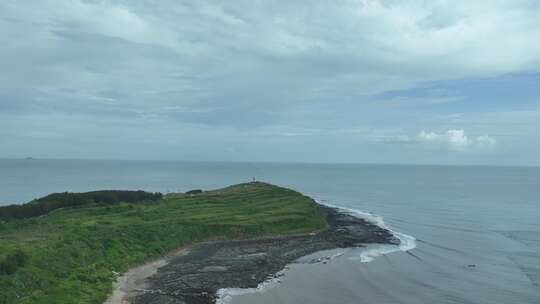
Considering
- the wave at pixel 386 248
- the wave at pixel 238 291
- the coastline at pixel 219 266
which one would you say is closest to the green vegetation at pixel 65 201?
the coastline at pixel 219 266

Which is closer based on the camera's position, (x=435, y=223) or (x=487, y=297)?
(x=487, y=297)

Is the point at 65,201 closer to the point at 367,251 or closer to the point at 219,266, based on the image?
the point at 219,266

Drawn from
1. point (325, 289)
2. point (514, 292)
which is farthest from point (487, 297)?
point (325, 289)

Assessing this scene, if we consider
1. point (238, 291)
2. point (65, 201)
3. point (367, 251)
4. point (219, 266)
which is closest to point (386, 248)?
point (367, 251)

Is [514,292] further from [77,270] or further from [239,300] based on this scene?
[77,270]

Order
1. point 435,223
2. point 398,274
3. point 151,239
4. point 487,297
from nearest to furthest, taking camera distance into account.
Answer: point 487,297 → point 398,274 → point 151,239 → point 435,223

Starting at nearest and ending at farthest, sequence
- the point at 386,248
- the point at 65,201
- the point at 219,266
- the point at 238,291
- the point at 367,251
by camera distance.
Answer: the point at 238,291
the point at 219,266
the point at 367,251
the point at 386,248
the point at 65,201

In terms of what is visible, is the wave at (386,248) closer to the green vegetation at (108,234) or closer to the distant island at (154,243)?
the distant island at (154,243)
